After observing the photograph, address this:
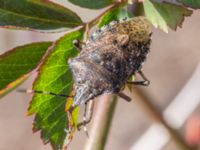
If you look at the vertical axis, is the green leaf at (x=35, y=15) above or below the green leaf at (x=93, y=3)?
below

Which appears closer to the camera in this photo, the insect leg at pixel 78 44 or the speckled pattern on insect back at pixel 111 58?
the insect leg at pixel 78 44

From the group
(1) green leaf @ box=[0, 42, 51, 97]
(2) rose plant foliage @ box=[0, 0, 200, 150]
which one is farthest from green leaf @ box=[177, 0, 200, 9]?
(1) green leaf @ box=[0, 42, 51, 97]

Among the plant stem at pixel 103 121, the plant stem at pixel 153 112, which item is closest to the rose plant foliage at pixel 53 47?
the plant stem at pixel 103 121

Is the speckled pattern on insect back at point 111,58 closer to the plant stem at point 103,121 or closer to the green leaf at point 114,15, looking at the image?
the plant stem at point 103,121

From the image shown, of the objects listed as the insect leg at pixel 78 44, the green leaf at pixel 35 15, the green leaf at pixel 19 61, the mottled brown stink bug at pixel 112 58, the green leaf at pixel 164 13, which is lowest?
the mottled brown stink bug at pixel 112 58

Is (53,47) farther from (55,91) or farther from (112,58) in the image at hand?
(112,58)

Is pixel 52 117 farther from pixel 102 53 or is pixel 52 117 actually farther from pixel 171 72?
pixel 171 72

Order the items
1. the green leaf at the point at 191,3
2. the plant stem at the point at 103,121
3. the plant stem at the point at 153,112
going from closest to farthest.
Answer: the green leaf at the point at 191,3 → the plant stem at the point at 103,121 → the plant stem at the point at 153,112
